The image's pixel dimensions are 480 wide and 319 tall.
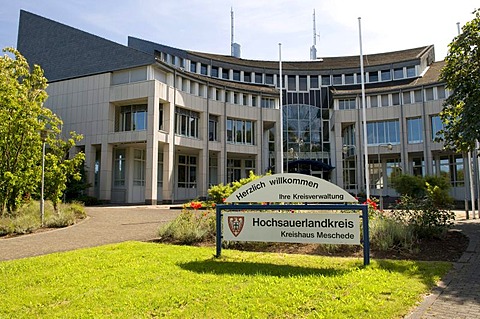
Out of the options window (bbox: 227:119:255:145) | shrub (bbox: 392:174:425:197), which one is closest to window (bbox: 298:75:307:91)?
window (bbox: 227:119:255:145)

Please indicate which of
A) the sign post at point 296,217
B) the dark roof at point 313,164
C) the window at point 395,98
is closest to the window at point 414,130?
the window at point 395,98

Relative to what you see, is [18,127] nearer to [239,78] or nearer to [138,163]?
[138,163]

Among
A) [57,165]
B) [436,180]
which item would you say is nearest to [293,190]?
[57,165]

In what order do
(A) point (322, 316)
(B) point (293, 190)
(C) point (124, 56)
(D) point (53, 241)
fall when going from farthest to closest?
1. (C) point (124, 56)
2. (D) point (53, 241)
3. (B) point (293, 190)
4. (A) point (322, 316)

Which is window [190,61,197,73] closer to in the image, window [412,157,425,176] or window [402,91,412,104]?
window [402,91,412,104]

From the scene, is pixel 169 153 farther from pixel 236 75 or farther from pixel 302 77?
pixel 302 77

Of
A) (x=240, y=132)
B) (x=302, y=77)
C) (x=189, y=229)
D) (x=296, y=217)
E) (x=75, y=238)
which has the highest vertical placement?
(x=302, y=77)

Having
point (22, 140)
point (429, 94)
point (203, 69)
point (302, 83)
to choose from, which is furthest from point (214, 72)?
point (22, 140)

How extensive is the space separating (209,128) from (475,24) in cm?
2545

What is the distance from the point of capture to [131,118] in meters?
31.3

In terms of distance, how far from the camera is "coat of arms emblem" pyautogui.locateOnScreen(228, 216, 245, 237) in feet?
25.5

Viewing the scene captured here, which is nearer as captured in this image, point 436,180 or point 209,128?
point 436,180

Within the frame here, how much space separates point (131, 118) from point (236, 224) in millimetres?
25816

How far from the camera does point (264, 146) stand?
1641 inches
